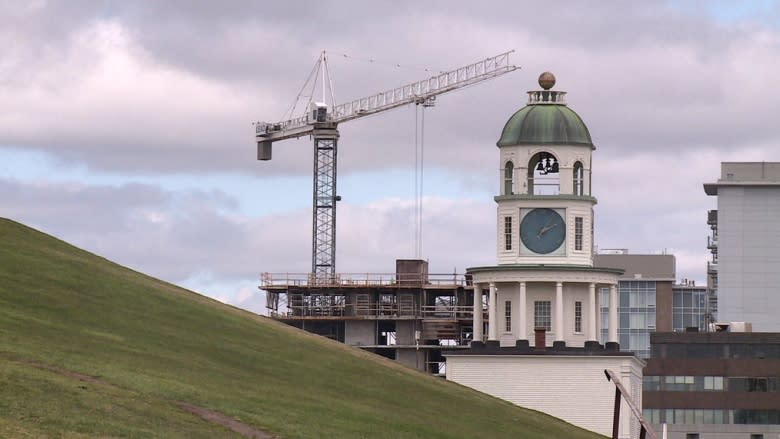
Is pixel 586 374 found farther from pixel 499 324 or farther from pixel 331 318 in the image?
pixel 331 318

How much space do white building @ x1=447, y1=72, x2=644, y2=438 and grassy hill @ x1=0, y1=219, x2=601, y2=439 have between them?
992 cm

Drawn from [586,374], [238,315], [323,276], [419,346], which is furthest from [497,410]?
[323,276]

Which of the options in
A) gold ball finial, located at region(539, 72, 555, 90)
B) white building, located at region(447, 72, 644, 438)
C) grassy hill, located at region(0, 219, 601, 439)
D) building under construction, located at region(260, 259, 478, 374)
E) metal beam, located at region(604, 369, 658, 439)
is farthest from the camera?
building under construction, located at region(260, 259, 478, 374)

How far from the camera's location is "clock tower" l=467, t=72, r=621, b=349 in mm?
117125

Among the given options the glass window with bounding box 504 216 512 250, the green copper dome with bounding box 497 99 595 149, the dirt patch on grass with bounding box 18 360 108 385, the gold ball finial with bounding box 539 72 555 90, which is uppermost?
the gold ball finial with bounding box 539 72 555 90

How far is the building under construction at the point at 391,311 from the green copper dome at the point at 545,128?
41.5 metres

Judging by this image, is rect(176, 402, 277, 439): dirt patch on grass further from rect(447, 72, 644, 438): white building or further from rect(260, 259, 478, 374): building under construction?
rect(260, 259, 478, 374): building under construction

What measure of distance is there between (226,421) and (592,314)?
55.4 metres

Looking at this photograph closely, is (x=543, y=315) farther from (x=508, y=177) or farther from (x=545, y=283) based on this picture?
(x=508, y=177)

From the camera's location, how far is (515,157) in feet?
388

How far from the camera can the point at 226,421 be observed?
6506 centimetres

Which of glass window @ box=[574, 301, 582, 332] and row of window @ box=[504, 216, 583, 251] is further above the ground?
row of window @ box=[504, 216, 583, 251]

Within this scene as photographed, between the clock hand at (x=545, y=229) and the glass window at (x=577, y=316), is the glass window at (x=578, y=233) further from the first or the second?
the glass window at (x=577, y=316)

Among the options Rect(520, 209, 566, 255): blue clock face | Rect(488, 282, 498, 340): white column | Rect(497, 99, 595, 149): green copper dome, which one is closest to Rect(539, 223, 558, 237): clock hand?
Rect(520, 209, 566, 255): blue clock face
